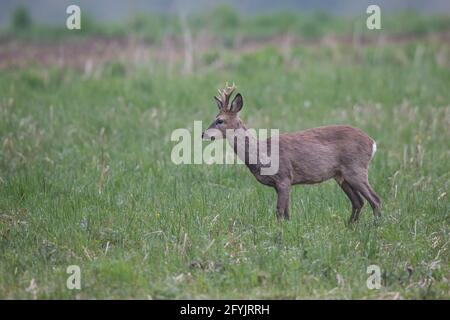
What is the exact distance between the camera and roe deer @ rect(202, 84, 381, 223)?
8570 millimetres

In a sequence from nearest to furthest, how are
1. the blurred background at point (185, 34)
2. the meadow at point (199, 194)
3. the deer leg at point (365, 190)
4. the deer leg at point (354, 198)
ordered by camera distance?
the meadow at point (199, 194)
the deer leg at point (365, 190)
the deer leg at point (354, 198)
the blurred background at point (185, 34)

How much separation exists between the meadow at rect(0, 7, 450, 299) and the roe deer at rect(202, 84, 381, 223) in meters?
0.34

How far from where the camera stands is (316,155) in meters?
8.66

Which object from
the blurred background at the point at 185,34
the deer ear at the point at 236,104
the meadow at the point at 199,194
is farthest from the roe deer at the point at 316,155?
the blurred background at the point at 185,34

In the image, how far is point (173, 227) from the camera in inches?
322

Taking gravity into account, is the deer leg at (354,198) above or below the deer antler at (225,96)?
below

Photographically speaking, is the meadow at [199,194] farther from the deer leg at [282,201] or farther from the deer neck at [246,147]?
the deer neck at [246,147]

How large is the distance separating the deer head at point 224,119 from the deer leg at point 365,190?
1302 millimetres

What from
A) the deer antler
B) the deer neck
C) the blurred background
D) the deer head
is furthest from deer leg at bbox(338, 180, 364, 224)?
the blurred background

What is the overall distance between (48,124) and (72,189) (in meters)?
3.17

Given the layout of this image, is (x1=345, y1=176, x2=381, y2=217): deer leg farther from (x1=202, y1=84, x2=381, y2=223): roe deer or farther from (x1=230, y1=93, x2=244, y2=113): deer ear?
(x1=230, y1=93, x2=244, y2=113): deer ear

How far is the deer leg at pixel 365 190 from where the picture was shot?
8.70 m

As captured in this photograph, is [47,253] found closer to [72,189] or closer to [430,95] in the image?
[72,189]
